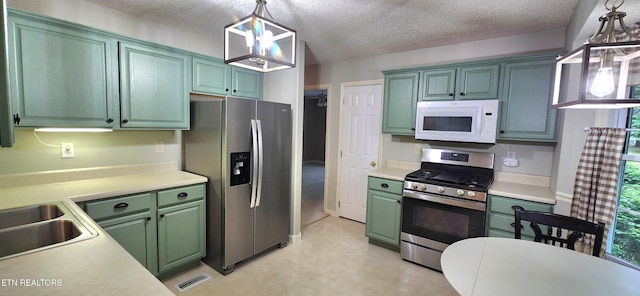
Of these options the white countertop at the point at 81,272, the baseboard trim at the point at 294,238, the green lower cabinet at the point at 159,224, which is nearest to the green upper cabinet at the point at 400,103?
the baseboard trim at the point at 294,238

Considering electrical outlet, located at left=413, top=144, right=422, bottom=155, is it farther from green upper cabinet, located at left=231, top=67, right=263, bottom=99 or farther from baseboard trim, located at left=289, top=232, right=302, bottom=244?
green upper cabinet, located at left=231, top=67, right=263, bottom=99

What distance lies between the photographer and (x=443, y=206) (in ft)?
8.70

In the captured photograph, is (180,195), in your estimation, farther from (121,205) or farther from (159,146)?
(159,146)

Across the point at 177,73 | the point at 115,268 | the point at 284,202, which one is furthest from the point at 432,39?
the point at 115,268

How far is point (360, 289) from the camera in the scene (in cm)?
240

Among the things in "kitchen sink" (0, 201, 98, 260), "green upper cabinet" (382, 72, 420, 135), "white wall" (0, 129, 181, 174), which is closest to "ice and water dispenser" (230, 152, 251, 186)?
"white wall" (0, 129, 181, 174)

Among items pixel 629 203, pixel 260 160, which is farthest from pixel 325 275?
pixel 629 203

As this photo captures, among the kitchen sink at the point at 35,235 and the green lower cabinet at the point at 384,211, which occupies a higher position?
the kitchen sink at the point at 35,235

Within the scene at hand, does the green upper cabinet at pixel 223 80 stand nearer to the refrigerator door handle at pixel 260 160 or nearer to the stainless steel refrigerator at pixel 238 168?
the stainless steel refrigerator at pixel 238 168

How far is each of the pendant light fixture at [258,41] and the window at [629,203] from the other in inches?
90.2

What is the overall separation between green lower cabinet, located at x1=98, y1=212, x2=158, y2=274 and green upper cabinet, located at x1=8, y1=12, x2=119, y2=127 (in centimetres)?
78

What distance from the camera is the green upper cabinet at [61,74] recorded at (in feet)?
5.96

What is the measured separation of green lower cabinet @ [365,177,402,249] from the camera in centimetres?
303

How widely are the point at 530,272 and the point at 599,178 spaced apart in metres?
1.23
